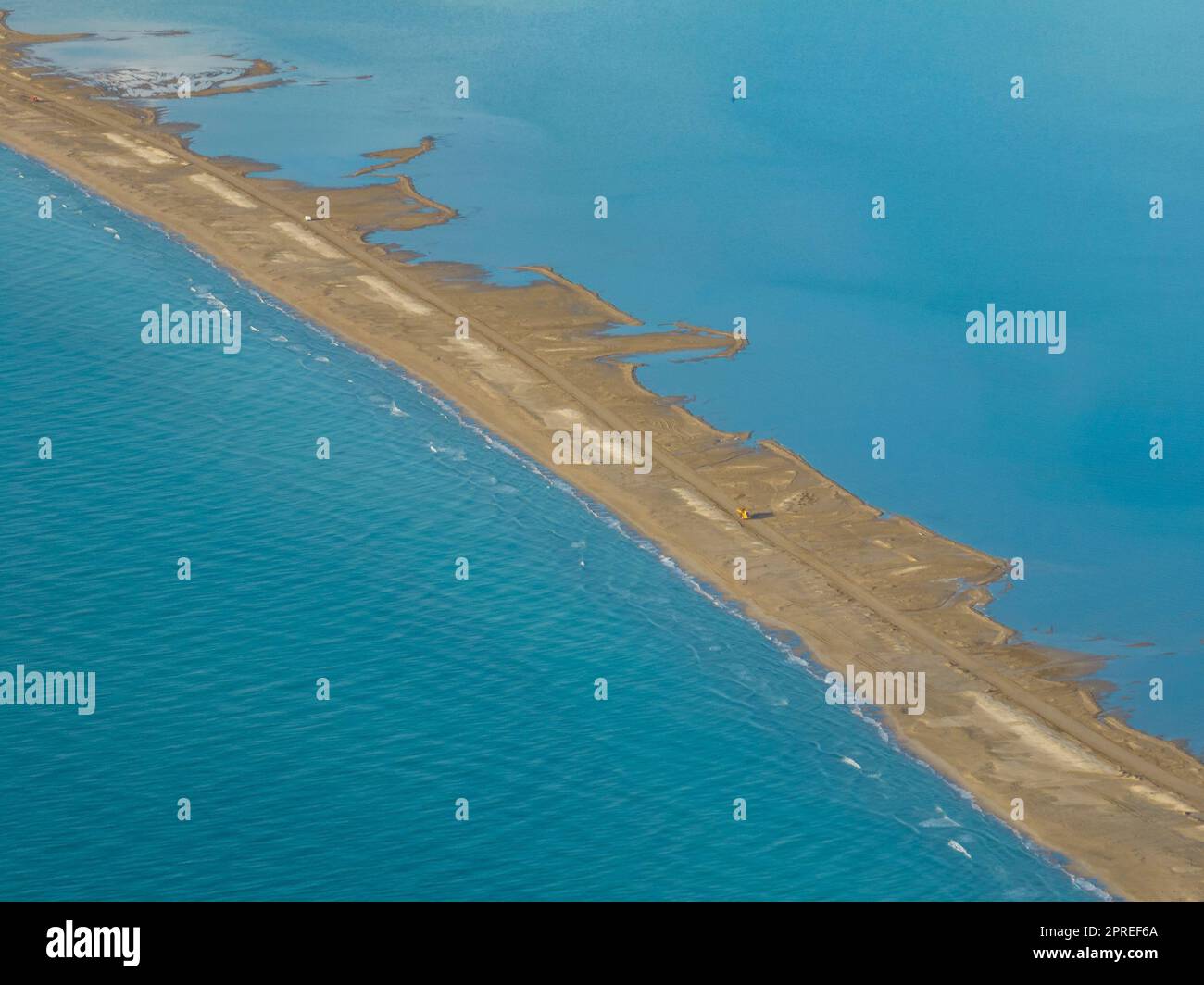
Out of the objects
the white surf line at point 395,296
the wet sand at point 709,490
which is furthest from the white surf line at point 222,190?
the white surf line at point 395,296

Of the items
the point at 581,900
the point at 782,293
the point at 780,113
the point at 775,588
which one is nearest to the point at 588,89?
the point at 780,113

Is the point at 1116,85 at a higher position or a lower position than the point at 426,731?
higher

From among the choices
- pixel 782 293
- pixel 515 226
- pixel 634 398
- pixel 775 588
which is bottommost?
pixel 775 588

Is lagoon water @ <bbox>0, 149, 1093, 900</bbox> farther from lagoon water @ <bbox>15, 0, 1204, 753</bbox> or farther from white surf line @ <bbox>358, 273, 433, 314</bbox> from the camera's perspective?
lagoon water @ <bbox>15, 0, 1204, 753</bbox>

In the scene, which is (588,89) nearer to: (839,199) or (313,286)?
(839,199)

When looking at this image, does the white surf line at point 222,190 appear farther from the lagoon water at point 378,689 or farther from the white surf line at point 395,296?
the lagoon water at point 378,689

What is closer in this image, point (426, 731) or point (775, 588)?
point (426, 731)

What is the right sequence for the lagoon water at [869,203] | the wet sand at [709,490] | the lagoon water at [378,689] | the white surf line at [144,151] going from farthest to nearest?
the white surf line at [144,151] < the lagoon water at [869,203] < the wet sand at [709,490] < the lagoon water at [378,689]

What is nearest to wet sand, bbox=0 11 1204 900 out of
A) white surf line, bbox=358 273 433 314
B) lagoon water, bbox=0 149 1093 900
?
white surf line, bbox=358 273 433 314
